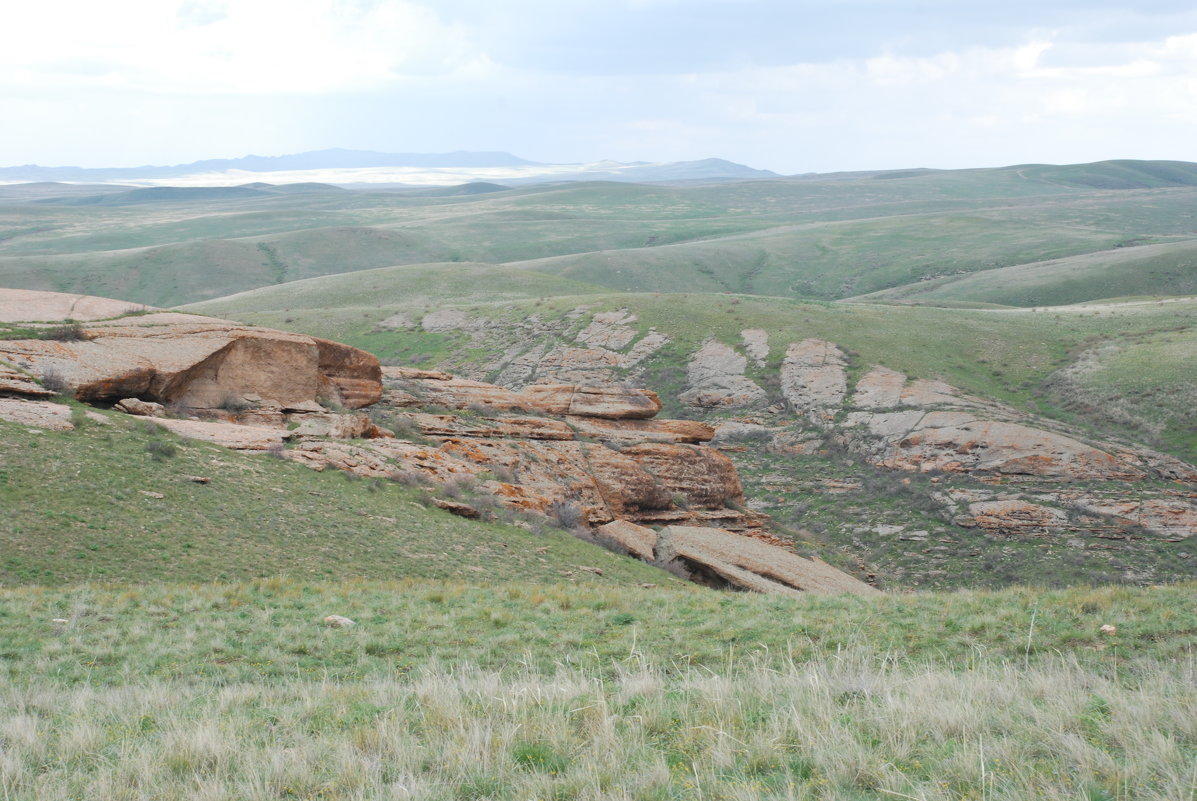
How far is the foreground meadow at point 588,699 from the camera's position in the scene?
517 cm

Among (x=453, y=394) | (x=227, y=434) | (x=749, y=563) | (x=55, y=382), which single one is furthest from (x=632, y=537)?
(x=55, y=382)

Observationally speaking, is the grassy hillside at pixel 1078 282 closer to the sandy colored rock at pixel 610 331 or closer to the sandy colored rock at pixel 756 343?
the sandy colored rock at pixel 756 343

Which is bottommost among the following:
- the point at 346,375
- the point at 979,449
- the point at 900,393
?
the point at 979,449

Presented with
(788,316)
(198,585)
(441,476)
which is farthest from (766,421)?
(198,585)

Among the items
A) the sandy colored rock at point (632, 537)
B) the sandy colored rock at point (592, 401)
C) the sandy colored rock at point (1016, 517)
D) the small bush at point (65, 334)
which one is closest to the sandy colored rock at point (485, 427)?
the sandy colored rock at point (592, 401)

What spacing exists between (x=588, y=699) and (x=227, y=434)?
58.1 ft

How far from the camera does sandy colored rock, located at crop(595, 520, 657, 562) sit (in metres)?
23.8

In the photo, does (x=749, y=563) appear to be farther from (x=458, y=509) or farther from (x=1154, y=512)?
(x=1154, y=512)

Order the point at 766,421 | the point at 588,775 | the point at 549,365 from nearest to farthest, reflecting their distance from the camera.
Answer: the point at 588,775 → the point at 766,421 → the point at 549,365

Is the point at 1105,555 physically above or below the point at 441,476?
below

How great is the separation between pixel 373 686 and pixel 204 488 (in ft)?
39.8

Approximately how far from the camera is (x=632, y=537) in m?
24.7

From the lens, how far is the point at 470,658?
33.7 ft

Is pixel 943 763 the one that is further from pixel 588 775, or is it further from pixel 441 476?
pixel 441 476
